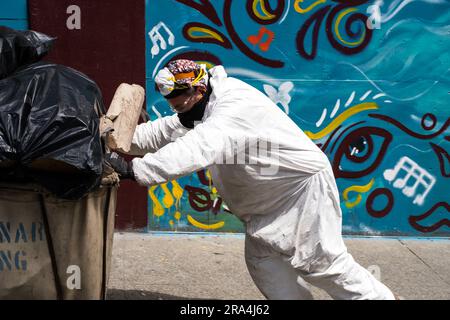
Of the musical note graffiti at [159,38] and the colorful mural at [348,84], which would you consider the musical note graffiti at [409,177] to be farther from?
the musical note graffiti at [159,38]

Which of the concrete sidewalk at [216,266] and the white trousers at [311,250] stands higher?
the white trousers at [311,250]

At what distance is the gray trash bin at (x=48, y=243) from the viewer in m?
2.77

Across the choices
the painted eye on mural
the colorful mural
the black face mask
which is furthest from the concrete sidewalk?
the black face mask

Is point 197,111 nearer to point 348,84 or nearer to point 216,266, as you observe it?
point 216,266

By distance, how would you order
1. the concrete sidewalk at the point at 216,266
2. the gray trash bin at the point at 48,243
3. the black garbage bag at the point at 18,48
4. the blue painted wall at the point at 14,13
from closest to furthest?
the gray trash bin at the point at 48,243, the black garbage bag at the point at 18,48, the concrete sidewalk at the point at 216,266, the blue painted wall at the point at 14,13

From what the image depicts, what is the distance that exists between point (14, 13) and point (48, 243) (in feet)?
9.81

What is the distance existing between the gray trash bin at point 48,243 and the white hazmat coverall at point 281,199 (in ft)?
2.26

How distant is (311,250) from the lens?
320 centimetres

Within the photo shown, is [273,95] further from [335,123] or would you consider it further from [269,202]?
[269,202]

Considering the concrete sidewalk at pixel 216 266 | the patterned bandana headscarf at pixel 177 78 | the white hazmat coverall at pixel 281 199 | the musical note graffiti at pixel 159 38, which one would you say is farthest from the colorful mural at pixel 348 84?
the patterned bandana headscarf at pixel 177 78

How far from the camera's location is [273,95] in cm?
529

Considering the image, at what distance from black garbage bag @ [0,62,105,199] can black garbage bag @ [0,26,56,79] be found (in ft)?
0.76

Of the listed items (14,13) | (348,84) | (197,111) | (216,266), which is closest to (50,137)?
(197,111)

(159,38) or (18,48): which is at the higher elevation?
(18,48)
